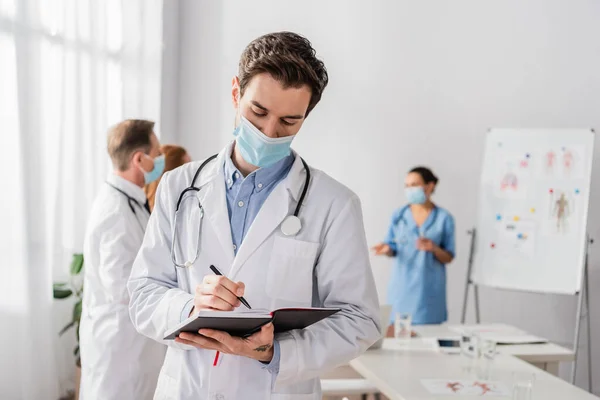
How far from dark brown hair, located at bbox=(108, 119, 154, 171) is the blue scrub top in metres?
2.27

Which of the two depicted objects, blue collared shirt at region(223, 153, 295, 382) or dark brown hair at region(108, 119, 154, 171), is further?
dark brown hair at region(108, 119, 154, 171)

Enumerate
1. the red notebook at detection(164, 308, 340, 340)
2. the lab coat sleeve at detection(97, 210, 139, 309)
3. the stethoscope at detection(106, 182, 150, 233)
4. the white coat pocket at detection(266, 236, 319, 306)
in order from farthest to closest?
the stethoscope at detection(106, 182, 150, 233), the lab coat sleeve at detection(97, 210, 139, 309), the white coat pocket at detection(266, 236, 319, 306), the red notebook at detection(164, 308, 340, 340)

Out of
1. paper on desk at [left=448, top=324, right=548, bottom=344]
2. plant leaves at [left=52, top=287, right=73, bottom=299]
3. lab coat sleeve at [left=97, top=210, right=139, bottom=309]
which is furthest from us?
plant leaves at [left=52, top=287, right=73, bottom=299]

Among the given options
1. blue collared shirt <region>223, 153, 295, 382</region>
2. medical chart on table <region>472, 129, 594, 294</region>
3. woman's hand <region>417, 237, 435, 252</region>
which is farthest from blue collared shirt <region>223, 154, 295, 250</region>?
medical chart on table <region>472, 129, 594, 294</region>

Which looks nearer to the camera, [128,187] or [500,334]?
[128,187]

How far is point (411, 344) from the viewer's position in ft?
9.89

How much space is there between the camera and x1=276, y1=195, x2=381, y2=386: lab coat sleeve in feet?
4.52

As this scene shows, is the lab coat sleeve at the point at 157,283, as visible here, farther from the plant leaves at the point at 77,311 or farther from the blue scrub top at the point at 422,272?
the blue scrub top at the point at 422,272

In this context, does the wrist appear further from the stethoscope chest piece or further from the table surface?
the table surface

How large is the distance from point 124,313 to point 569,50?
400cm

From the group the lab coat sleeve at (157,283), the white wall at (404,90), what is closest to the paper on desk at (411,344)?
the lab coat sleeve at (157,283)

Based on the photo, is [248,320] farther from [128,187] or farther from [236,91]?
[128,187]

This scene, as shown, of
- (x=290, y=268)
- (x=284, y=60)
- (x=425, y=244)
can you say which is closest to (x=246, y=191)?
(x=290, y=268)

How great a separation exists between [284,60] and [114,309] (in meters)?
1.44
